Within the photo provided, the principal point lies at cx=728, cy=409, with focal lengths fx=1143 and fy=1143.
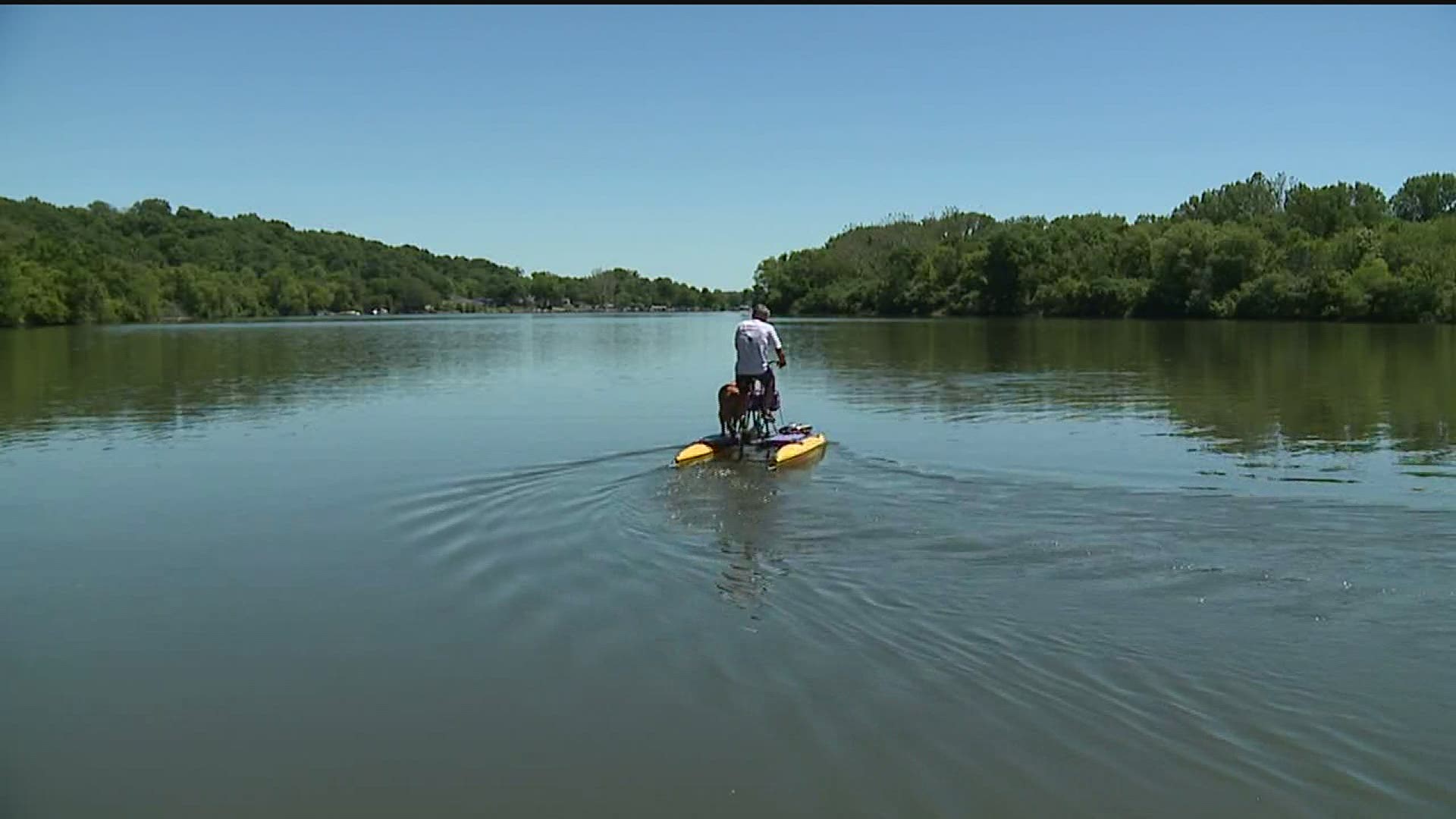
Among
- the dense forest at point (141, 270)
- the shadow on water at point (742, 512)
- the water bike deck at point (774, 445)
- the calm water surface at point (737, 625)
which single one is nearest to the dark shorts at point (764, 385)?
the water bike deck at point (774, 445)

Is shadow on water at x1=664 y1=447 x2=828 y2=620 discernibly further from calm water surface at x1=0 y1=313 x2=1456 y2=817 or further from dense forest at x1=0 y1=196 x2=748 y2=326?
dense forest at x1=0 y1=196 x2=748 y2=326

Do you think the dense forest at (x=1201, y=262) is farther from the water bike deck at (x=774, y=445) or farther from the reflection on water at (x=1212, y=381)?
the water bike deck at (x=774, y=445)

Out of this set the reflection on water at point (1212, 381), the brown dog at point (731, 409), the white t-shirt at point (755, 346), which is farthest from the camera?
the reflection on water at point (1212, 381)

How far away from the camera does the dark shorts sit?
55.9 ft

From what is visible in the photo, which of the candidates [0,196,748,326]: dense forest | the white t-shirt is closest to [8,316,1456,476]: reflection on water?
the white t-shirt

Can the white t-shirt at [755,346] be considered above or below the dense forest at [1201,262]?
below

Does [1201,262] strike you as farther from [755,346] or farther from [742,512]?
[742,512]

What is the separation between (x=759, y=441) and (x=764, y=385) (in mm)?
952

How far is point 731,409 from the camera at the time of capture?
16.8 meters

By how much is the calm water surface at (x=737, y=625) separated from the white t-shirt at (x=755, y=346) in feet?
5.56

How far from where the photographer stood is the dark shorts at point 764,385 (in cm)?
1705

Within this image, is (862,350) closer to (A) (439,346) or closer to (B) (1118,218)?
(A) (439,346)

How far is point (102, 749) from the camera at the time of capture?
6.48 meters

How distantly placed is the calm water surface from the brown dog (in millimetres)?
1253
